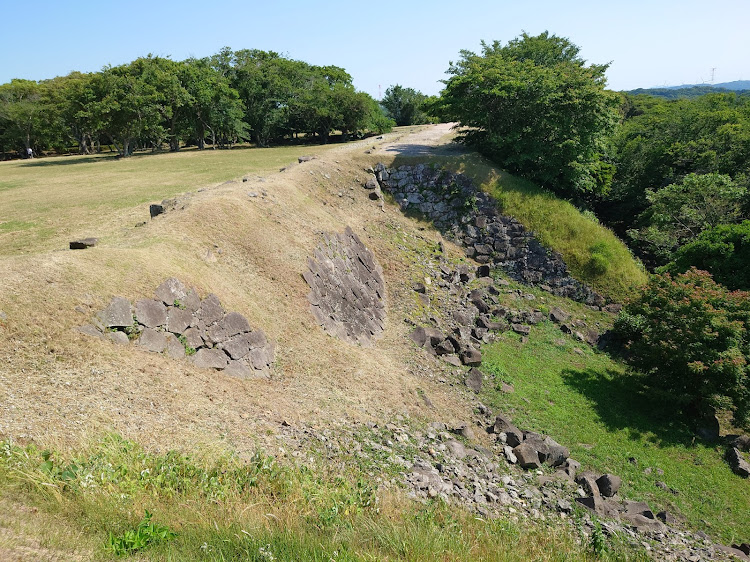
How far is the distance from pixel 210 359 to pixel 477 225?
2060 cm

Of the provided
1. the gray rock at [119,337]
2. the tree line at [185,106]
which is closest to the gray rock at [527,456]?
the gray rock at [119,337]

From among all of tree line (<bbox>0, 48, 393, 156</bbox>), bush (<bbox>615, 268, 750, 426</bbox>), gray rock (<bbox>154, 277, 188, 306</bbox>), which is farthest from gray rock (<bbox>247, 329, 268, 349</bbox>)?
tree line (<bbox>0, 48, 393, 156</bbox>)

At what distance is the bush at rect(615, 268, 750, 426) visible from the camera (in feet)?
50.9

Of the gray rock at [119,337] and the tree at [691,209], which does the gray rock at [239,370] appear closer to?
the gray rock at [119,337]

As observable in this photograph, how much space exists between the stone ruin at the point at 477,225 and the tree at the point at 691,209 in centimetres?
584

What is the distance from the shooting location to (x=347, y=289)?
1894 cm

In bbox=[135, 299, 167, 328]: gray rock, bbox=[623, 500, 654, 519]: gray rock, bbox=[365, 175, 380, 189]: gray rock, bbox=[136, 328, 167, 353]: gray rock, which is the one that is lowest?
bbox=[623, 500, 654, 519]: gray rock

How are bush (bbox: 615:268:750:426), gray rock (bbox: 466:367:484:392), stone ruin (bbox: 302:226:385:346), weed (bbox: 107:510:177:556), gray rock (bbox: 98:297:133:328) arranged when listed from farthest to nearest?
stone ruin (bbox: 302:226:385:346), gray rock (bbox: 466:367:484:392), bush (bbox: 615:268:750:426), gray rock (bbox: 98:297:133:328), weed (bbox: 107:510:177:556)

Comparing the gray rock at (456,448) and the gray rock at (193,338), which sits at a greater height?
the gray rock at (193,338)

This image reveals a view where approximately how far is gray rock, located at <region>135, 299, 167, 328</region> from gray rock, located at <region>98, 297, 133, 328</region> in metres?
0.21

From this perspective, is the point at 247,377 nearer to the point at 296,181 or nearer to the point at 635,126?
the point at 296,181

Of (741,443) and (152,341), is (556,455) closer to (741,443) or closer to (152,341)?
(741,443)

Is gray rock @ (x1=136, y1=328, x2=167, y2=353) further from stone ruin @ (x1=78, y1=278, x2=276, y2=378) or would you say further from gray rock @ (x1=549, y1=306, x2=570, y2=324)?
gray rock @ (x1=549, y1=306, x2=570, y2=324)

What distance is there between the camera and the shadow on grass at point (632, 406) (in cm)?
1582
